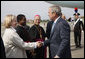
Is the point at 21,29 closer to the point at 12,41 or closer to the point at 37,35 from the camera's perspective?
the point at 37,35

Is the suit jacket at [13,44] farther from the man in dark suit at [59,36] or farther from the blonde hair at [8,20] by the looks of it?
the man in dark suit at [59,36]

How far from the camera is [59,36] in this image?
4555mm

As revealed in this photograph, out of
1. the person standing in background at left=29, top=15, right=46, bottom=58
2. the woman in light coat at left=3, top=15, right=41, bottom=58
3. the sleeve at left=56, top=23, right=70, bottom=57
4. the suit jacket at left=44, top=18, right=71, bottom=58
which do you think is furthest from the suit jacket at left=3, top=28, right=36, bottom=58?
the person standing in background at left=29, top=15, right=46, bottom=58

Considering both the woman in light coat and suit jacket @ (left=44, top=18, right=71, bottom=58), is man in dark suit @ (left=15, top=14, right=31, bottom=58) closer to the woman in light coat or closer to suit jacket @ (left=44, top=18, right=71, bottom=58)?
the woman in light coat

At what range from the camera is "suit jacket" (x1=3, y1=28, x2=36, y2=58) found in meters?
4.60

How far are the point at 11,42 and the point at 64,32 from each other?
0.93 metres

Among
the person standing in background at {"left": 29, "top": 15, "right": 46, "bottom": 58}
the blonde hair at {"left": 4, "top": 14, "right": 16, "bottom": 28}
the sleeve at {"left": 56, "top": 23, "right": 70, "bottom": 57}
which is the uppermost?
the blonde hair at {"left": 4, "top": 14, "right": 16, "bottom": 28}

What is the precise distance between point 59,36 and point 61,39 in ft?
0.24

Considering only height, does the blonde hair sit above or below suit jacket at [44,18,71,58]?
above

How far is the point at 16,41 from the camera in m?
4.61

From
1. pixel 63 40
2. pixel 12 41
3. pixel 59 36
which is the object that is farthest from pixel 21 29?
pixel 63 40

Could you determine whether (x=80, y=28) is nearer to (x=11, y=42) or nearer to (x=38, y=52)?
(x=38, y=52)

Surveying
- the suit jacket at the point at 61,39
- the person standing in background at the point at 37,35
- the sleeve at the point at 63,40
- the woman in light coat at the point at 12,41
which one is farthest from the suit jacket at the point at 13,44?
the person standing in background at the point at 37,35

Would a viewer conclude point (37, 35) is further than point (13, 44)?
Yes
